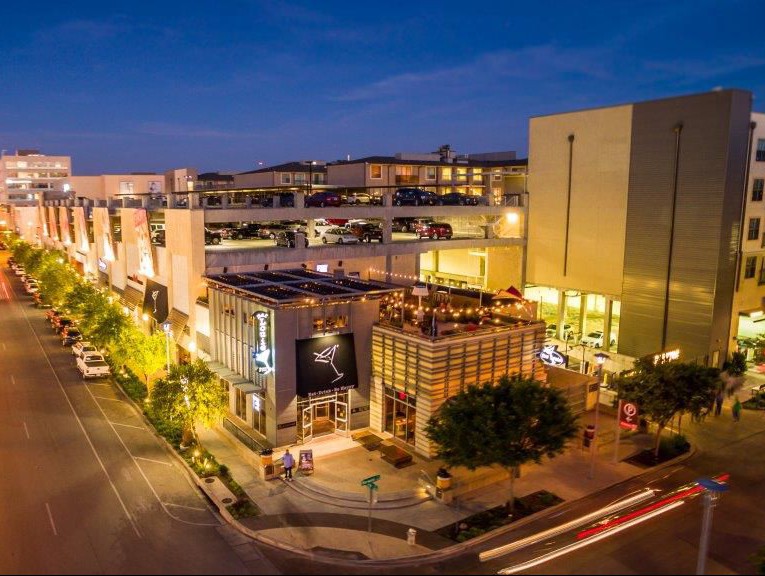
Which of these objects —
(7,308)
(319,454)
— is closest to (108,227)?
→ (7,308)

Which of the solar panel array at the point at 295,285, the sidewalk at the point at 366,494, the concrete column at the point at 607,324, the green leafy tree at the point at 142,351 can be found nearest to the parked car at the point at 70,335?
the green leafy tree at the point at 142,351

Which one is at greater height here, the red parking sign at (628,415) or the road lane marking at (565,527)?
the red parking sign at (628,415)

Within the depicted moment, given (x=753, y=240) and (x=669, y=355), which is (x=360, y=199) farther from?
(x=753, y=240)

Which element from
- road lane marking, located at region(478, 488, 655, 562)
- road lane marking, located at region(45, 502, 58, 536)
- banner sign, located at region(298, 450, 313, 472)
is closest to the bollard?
road lane marking, located at region(478, 488, 655, 562)

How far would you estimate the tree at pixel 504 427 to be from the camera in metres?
20.9

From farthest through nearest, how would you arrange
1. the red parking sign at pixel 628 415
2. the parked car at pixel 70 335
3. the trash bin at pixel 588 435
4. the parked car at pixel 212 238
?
the parked car at pixel 212 238 < the parked car at pixel 70 335 < the trash bin at pixel 588 435 < the red parking sign at pixel 628 415

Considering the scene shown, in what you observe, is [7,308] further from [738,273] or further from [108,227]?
[738,273]

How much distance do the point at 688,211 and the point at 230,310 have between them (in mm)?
28541

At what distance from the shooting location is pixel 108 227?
182 ft

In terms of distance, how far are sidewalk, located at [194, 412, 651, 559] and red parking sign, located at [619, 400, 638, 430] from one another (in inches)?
72.2

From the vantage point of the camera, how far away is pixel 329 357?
1115 inches

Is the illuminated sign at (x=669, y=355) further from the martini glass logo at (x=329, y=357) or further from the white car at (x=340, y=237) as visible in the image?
the white car at (x=340, y=237)

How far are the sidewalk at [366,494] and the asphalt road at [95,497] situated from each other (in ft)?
6.60

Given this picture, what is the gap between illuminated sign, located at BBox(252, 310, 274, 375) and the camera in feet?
89.0
